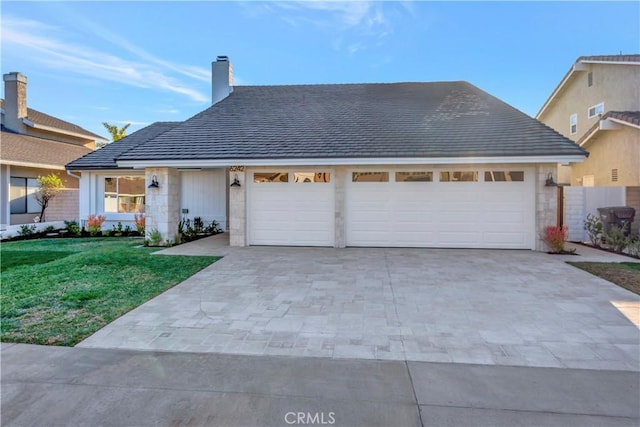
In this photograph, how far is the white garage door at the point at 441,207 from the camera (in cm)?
980

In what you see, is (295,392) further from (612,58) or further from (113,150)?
(612,58)

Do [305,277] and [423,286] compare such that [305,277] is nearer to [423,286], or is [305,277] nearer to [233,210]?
[423,286]

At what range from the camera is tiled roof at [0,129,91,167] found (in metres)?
15.3

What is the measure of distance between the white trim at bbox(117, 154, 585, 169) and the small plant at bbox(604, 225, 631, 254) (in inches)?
99.2

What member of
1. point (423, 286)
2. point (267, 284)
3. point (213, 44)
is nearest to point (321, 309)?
point (267, 284)

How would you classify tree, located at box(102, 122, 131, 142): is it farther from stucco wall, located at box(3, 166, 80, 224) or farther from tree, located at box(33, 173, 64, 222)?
tree, located at box(33, 173, 64, 222)

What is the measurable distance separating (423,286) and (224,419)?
4422mm

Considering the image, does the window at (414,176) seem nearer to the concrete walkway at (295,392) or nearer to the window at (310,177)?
the window at (310,177)

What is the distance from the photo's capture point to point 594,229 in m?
10.6

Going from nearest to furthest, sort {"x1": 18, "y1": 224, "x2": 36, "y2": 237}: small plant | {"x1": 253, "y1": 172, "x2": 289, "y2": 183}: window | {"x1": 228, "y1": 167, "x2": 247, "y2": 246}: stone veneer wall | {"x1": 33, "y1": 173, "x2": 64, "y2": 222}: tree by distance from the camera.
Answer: {"x1": 228, "y1": 167, "x2": 247, "y2": 246}: stone veneer wall → {"x1": 253, "y1": 172, "x2": 289, "y2": 183}: window → {"x1": 18, "y1": 224, "x2": 36, "y2": 237}: small plant → {"x1": 33, "y1": 173, "x2": 64, "y2": 222}: tree

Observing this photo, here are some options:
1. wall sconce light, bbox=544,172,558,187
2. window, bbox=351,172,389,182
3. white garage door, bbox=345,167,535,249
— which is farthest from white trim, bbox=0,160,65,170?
wall sconce light, bbox=544,172,558,187

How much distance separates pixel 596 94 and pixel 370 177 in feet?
40.9

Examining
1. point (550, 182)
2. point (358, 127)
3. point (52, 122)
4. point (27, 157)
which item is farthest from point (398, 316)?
point (52, 122)

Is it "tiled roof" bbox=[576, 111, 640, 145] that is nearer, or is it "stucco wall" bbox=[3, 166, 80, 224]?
"tiled roof" bbox=[576, 111, 640, 145]
